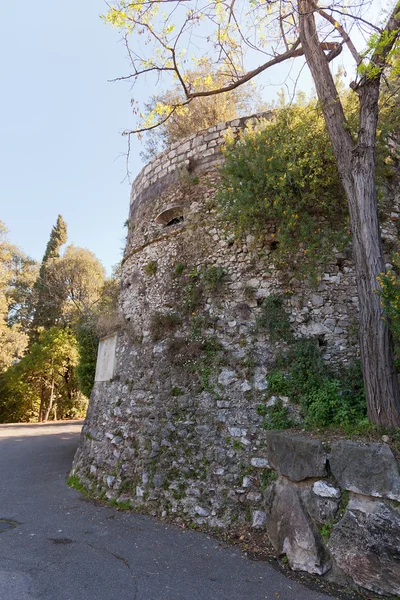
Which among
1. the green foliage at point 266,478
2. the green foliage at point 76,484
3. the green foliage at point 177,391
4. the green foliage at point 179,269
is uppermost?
the green foliage at point 179,269

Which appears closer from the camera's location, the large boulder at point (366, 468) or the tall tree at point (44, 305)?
the large boulder at point (366, 468)

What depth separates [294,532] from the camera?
384cm

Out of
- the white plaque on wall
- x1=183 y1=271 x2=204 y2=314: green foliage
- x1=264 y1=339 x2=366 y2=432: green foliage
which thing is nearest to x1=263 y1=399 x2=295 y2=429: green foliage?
x1=264 y1=339 x2=366 y2=432: green foliage

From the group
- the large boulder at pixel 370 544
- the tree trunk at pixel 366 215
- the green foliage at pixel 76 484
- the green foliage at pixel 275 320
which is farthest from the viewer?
the green foliage at pixel 76 484

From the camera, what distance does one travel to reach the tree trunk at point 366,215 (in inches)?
160

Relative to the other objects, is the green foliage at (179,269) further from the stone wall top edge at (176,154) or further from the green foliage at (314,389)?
the green foliage at (314,389)

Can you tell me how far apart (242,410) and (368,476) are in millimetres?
2035

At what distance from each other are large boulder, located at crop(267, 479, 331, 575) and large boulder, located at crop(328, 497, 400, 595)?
17 cm

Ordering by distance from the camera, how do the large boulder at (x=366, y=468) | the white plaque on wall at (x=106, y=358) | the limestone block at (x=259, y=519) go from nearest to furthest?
1. the large boulder at (x=366, y=468)
2. the limestone block at (x=259, y=519)
3. the white plaque on wall at (x=106, y=358)

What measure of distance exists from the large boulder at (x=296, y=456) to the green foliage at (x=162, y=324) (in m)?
2.51

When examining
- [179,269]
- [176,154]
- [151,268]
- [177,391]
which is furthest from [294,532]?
[176,154]

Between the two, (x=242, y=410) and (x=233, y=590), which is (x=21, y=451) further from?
(x=233, y=590)

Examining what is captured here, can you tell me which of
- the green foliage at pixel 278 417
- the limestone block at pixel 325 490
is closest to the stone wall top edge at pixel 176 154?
the green foliage at pixel 278 417

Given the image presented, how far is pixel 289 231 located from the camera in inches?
217
